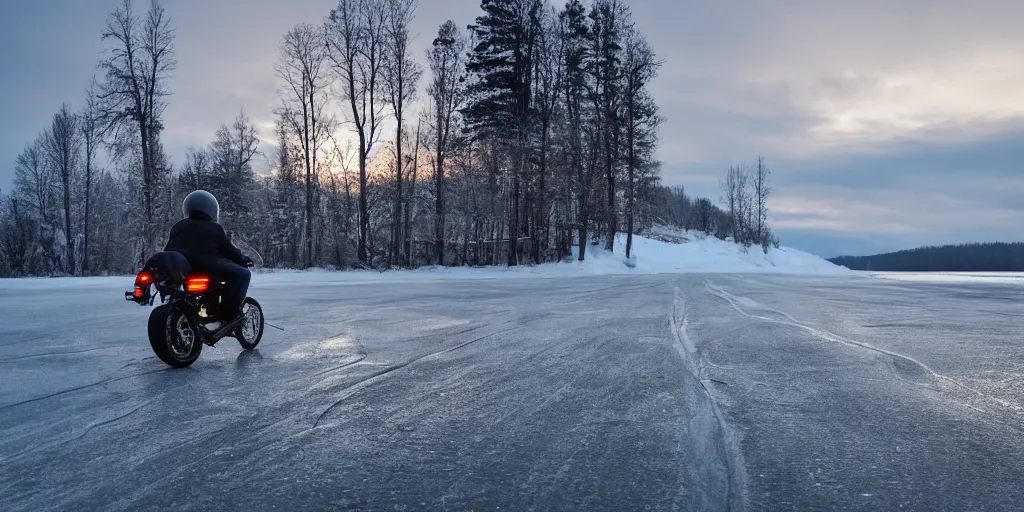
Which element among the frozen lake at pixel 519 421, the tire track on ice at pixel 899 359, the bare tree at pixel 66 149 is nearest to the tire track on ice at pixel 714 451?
the frozen lake at pixel 519 421

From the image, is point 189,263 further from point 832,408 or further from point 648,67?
point 648,67

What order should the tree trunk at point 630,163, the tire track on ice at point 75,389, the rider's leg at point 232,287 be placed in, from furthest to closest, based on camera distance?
1. the tree trunk at point 630,163
2. the rider's leg at point 232,287
3. the tire track on ice at point 75,389

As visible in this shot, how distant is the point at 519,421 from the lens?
3.40m

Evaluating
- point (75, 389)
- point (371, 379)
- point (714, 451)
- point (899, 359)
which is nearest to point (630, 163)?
point (899, 359)

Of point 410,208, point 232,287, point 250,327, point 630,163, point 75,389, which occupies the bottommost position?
point 75,389

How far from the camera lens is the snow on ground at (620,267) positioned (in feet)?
69.3

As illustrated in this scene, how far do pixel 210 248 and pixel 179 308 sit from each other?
0.71 meters

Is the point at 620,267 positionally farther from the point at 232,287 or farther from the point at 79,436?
the point at 79,436

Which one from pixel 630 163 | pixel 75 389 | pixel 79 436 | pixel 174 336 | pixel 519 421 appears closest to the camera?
pixel 79 436

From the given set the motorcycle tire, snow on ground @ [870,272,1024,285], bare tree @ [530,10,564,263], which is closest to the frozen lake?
the motorcycle tire

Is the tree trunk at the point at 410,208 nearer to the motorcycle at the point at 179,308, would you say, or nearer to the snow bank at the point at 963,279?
the snow bank at the point at 963,279

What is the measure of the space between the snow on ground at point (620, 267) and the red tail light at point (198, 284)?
14.5 m

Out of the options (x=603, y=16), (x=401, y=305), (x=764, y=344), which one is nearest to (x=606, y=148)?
(x=603, y=16)

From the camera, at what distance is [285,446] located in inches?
115
